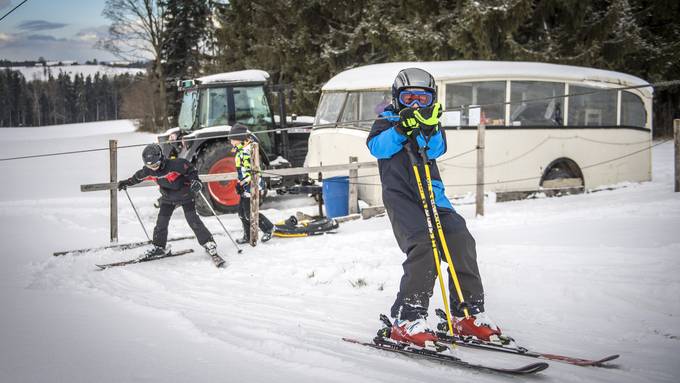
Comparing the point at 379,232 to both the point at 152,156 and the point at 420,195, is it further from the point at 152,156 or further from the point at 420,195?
the point at 420,195

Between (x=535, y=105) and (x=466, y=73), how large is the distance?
5.73ft

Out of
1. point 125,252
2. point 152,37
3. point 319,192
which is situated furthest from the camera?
point 152,37

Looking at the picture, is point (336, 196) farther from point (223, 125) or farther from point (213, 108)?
point (213, 108)

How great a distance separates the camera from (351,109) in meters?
10.9

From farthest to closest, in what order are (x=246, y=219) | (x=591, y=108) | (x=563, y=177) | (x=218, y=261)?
(x=591, y=108)
(x=563, y=177)
(x=246, y=219)
(x=218, y=261)

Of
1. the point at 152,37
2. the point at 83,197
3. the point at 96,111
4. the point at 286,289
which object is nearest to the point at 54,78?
the point at 96,111

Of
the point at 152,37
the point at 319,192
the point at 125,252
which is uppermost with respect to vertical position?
the point at 152,37

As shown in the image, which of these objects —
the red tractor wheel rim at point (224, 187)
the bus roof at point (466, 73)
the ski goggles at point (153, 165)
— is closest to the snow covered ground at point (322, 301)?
the ski goggles at point (153, 165)

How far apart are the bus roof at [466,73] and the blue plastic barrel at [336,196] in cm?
198

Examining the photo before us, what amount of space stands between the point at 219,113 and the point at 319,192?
3.16m

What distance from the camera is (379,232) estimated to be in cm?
852

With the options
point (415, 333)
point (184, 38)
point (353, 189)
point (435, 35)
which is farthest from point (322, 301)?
point (184, 38)

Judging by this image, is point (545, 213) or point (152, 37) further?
point (152, 37)

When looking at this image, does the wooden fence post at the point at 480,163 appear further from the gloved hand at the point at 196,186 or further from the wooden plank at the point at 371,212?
the gloved hand at the point at 196,186
